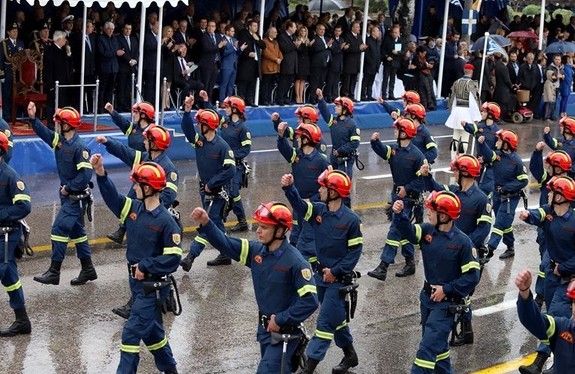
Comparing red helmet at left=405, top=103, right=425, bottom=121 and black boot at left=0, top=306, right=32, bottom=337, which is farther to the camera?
red helmet at left=405, top=103, right=425, bottom=121

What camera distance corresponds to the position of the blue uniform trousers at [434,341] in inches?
430

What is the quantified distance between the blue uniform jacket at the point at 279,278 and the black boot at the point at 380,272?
17.7ft

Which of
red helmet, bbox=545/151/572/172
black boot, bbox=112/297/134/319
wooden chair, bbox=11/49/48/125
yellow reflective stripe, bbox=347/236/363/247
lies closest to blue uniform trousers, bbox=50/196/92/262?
black boot, bbox=112/297/134/319

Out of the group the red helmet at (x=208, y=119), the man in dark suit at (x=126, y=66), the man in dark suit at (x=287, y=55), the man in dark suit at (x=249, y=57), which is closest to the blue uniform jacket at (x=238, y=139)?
the red helmet at (x=208, y=119)

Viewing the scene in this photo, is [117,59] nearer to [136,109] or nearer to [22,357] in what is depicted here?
[136,109]

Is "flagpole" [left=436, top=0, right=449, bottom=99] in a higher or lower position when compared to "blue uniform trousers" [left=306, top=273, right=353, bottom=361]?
higher

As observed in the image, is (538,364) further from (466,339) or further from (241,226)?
(241,226)

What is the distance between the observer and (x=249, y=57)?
84.0 feet

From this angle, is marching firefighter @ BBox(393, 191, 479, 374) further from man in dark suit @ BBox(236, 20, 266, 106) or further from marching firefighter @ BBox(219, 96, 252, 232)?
man in dark suit @ BBox(236, 20, 266, 106)

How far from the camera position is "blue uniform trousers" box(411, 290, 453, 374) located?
1091 cm

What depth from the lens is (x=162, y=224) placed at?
432 inches

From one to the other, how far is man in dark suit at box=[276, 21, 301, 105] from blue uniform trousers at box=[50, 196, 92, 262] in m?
12.7

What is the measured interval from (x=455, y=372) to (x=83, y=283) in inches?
197

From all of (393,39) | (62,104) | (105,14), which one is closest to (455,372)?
(62,104)
